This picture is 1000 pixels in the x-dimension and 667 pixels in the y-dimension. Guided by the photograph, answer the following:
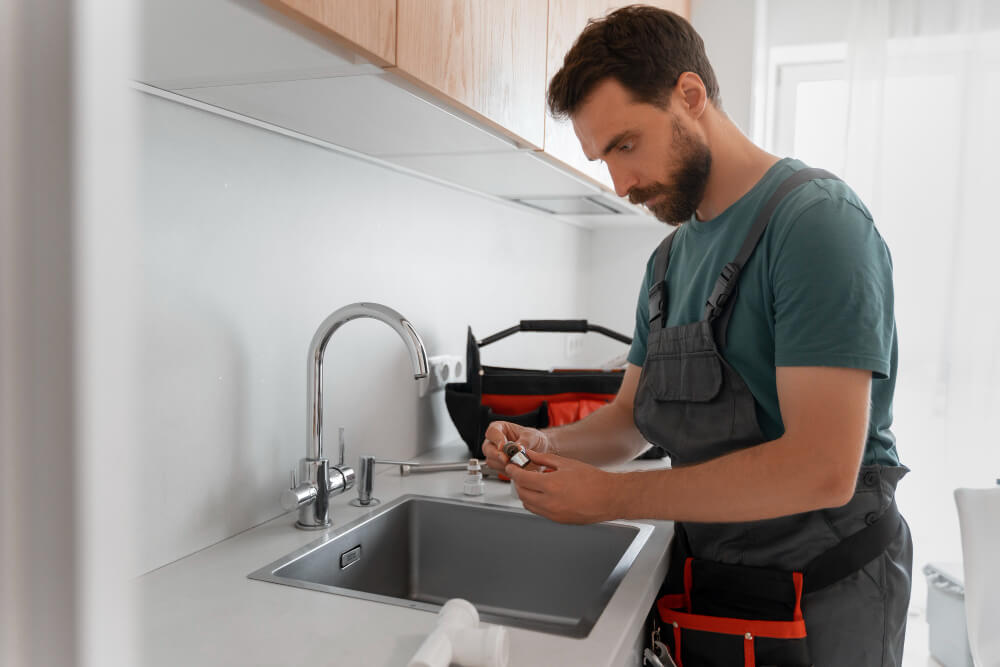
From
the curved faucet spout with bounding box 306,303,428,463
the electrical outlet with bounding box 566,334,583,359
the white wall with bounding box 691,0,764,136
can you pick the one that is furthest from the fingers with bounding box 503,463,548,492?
the white wall with bounding box 691,0,764,136

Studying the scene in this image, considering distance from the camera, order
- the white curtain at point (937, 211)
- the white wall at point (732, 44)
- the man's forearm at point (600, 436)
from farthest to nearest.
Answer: the white wall at point (732, 44) < the white curtain at point (937, 211) < the man's forearm at point (600, 436)

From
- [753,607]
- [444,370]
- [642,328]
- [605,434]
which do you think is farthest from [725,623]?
[444,370]

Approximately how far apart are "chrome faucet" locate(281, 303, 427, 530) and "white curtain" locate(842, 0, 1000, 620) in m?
2.04

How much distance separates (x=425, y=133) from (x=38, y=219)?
3.20ft

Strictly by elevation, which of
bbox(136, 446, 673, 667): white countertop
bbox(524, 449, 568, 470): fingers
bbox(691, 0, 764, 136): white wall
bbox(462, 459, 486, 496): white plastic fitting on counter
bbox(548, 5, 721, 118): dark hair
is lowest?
bbox(136, 446, 673, 667): white countertop

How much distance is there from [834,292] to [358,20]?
58cm

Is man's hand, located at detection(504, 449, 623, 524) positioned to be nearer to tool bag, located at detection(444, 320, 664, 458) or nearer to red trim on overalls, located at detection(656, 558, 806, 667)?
red trim on overalls, located at detection(656, 558, 806, 667)

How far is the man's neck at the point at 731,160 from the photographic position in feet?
3.43

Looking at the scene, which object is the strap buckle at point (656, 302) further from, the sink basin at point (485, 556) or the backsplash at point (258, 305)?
the backsplash at point (258, 305)

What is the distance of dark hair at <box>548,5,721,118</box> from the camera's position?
3.29 feet

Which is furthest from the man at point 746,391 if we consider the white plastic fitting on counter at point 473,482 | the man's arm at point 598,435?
the white plastic fitting on counter at point 473,482

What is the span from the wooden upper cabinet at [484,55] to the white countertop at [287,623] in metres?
0.60

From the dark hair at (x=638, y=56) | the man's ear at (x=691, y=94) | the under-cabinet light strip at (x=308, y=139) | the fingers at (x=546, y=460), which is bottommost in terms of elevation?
the fingers at (x=546, y=460)

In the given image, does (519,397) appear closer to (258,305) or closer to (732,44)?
(258,305)
